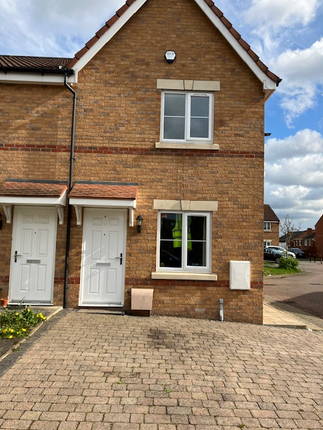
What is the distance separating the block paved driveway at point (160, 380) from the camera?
337 centimetres

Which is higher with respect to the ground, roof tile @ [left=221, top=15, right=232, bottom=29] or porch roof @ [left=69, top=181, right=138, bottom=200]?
roof tile @ [left=221, top=15, right=232, bottom=29]

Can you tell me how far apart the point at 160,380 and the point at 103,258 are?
13.0 feet

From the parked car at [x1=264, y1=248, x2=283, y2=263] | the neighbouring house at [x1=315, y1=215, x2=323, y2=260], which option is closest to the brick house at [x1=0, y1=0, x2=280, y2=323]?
the parked car at [x1=264, y1=248, x2=283, y2=263]

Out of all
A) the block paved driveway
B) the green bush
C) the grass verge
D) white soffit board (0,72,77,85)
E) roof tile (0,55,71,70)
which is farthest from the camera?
the green bush

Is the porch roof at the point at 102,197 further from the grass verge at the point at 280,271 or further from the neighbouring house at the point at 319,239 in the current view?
the neighbouring house at the point at 319,239

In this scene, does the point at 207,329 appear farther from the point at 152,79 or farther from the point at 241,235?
the point at 152,79

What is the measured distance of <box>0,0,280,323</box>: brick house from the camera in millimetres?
7676

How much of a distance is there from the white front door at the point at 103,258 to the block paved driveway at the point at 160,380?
3.75 ft

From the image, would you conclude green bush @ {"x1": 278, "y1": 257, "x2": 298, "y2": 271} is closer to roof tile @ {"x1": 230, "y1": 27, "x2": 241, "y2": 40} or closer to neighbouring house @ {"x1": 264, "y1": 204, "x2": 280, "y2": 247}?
roof tile @ {"x1": 230, "y1": 27, "x2": 241, "y2": 40}

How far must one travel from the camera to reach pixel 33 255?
7.74 m

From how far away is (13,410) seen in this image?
3398 mm

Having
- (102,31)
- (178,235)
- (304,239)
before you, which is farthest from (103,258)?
(304,239)

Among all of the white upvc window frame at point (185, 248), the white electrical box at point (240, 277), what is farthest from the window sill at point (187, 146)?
the white electrical box at point (240, 277)

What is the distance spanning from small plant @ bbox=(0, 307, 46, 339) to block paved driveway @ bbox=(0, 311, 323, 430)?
0.93 feet
